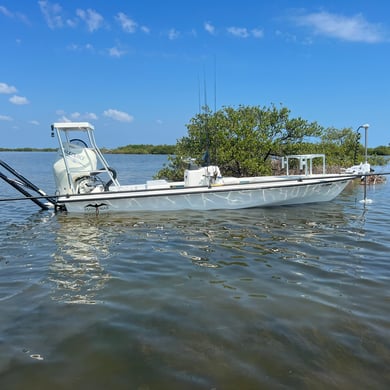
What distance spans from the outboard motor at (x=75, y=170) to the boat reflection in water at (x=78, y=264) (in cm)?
236

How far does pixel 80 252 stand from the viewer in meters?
7.29

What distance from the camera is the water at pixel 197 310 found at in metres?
3.21

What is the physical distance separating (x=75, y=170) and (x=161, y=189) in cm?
307

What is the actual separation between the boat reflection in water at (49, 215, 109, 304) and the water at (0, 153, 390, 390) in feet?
0.12

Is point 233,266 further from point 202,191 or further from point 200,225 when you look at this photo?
point 202,191

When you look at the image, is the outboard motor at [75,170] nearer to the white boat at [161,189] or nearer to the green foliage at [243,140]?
the white boat at [161,189]

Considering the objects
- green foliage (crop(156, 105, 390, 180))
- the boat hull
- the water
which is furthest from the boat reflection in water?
green foliage (crop(156, 105, 390, 180))

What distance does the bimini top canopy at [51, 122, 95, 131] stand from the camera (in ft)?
37.8

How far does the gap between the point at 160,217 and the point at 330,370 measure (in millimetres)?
7861

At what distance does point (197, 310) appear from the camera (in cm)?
444

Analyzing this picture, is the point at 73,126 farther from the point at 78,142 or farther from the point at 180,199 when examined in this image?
the point at 180,199

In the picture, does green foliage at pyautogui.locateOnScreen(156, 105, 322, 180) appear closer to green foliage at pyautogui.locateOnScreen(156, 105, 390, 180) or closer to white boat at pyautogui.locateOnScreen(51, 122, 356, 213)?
green foliage at pyautogui.locateOnScreen(156, 105, 390, 180)

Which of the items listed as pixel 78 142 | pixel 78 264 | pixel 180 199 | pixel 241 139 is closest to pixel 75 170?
pixel 78 142

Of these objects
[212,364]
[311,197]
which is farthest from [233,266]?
[311,197]
